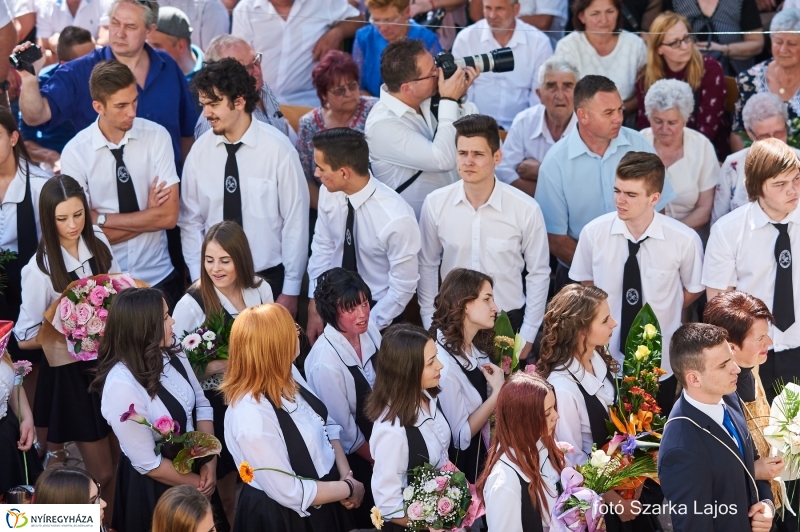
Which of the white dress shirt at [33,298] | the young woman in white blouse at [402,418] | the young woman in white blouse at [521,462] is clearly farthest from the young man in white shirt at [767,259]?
the white dress shirt at [33,298]

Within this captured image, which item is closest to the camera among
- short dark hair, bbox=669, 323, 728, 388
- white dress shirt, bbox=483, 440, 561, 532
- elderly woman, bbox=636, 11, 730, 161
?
white dress shirt, bbox=483, 440, 561, 532

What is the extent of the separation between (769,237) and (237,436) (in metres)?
2.86

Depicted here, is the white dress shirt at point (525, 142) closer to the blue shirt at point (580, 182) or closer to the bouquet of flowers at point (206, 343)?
the blue shirt at point (580, 182)

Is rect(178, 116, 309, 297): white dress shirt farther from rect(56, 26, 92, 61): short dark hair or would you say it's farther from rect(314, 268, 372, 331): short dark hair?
rect(56, 26, 92, 61): short dark hair

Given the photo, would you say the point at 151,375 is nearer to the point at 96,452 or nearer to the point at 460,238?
the point at 96,452

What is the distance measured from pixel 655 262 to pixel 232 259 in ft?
6.92

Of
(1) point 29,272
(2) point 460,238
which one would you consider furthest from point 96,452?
(2) point 460,238

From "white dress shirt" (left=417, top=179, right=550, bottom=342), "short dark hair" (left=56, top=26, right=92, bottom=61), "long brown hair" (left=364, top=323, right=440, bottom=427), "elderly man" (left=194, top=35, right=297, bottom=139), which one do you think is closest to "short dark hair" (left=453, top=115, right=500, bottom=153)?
"white dress shirt" (left=417, top=179, right=550, bottom=342)

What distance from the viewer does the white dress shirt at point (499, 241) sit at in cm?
542

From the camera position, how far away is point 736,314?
4.44 m

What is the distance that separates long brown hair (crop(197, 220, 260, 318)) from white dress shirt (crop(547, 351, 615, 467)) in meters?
1.55

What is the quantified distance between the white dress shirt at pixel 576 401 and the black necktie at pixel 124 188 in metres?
2.60

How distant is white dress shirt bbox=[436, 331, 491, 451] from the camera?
15.0ft

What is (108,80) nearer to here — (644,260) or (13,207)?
(13,207)
